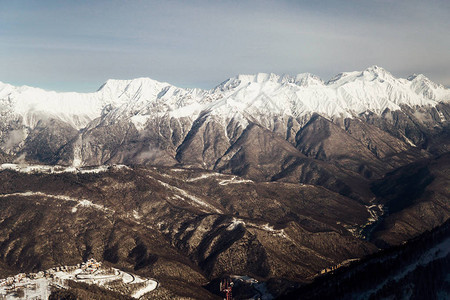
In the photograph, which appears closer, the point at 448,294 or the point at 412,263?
the point at 448,294

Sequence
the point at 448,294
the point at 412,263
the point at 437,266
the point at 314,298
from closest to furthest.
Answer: the point at 448,294 → the point at 437,266 → the point at 412,263 → the point at 314,298

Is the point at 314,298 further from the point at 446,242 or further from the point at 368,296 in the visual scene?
the point at 446,242

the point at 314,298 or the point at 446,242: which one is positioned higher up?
the point at 446,242

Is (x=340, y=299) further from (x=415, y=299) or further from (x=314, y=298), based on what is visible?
(x=415, y=299)

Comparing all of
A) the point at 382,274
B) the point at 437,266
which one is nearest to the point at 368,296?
the point at 382,274

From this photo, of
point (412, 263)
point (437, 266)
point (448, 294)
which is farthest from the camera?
point (412, 263)

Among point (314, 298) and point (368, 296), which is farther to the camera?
point (314, 298)

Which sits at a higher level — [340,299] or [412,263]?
[412,263]

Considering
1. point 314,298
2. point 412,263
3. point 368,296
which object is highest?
point 412,263

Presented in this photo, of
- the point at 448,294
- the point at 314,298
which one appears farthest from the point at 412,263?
the point at 314,298

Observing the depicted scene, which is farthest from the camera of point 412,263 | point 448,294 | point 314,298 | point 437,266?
point 314,298
